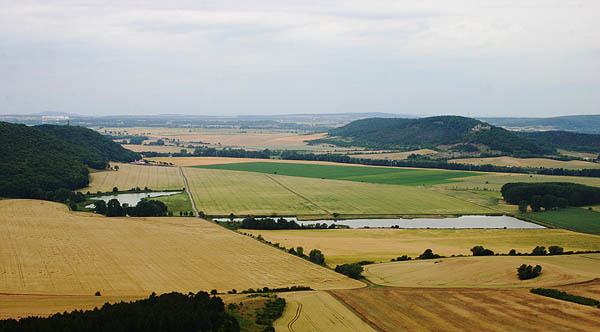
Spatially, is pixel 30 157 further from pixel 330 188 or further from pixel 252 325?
pixel 252 325

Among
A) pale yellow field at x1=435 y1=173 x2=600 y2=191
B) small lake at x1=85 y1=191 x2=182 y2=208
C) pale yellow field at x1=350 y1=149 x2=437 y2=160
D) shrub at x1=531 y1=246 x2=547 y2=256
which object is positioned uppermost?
pale yellow field at x1=350 y1=149 x2=437 y2=160

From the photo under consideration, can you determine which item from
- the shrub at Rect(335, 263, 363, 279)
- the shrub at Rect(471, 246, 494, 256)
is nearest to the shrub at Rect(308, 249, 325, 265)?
the shrub at Rect(335, 263, 363, 279)

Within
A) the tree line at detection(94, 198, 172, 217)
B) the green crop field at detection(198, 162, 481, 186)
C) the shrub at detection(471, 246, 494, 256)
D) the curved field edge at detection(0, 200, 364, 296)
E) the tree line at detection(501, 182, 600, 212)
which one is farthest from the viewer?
the green crop field at detection(198, 162, 481, 186)

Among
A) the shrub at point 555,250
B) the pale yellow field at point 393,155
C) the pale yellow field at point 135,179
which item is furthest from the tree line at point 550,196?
the pale yellow field at point 393,155

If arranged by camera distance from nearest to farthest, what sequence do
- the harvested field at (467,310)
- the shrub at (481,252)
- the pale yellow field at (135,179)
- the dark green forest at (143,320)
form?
the dark green forest at (143,320) → the harvested field at (467,310) → the shrub at (481,252) → the pale yellow field at (135,179)

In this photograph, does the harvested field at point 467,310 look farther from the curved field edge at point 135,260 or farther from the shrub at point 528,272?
the curved field edge at point 135,260

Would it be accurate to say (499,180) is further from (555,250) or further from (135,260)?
(135,260)

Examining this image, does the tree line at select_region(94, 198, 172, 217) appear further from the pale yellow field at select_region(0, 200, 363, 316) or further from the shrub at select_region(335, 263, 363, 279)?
the shrub at select_region(335, 263, 363, 279)
